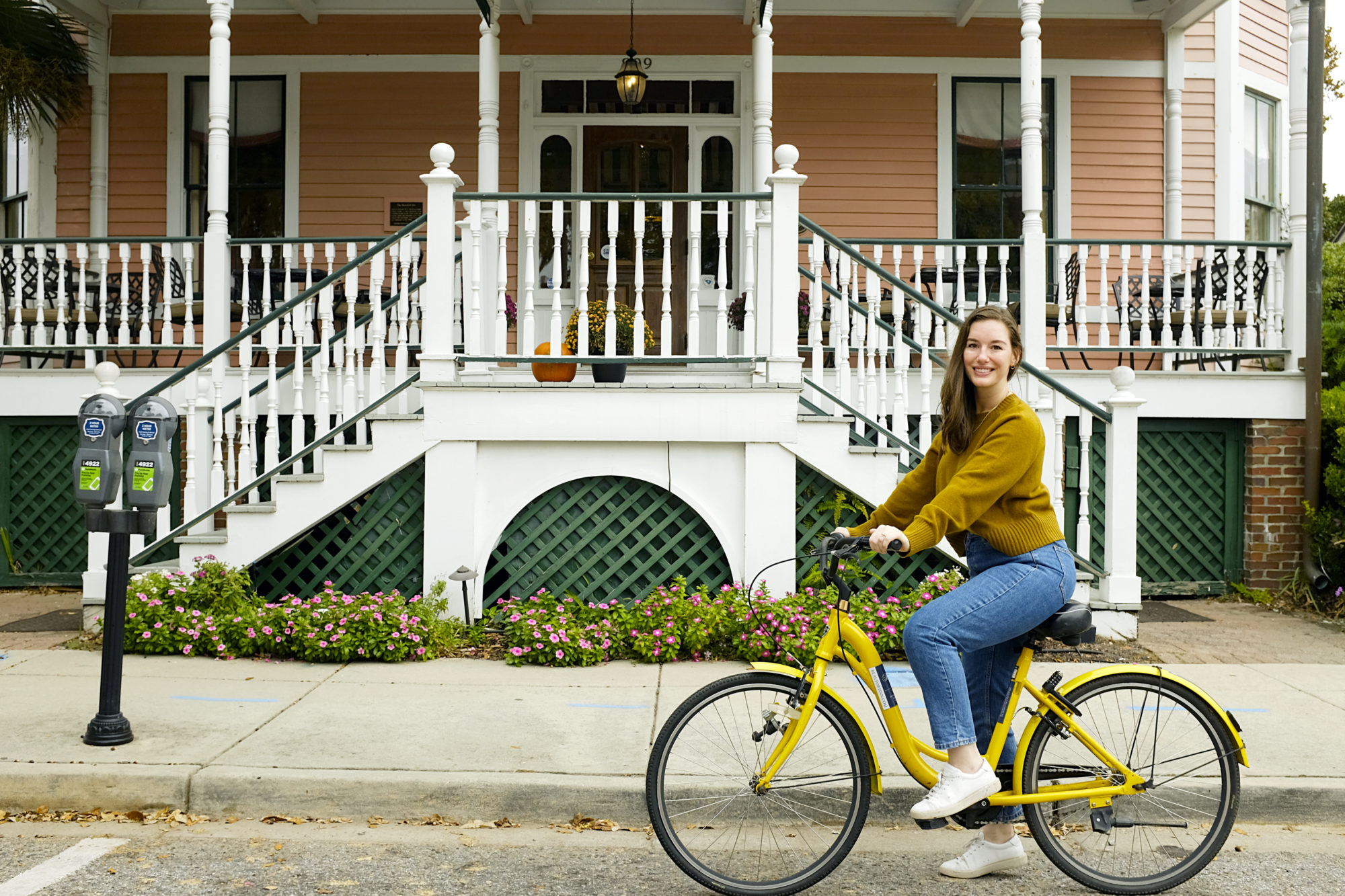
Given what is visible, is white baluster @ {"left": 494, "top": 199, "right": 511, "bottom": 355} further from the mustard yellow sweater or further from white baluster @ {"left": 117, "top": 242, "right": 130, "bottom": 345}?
the mustard yellow sweater

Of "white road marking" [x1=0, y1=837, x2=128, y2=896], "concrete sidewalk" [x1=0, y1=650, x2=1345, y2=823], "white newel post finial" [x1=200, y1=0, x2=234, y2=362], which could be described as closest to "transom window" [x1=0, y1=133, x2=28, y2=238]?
"white newel post finial" [x1=200, y1=0, x2=234, y2=362]

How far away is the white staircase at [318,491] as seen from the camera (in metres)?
6.70

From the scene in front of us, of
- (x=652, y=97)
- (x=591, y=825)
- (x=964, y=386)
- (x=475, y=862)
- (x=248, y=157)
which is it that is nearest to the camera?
(x=964, y=386)

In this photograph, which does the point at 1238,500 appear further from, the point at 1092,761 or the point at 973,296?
the point at 1092,761

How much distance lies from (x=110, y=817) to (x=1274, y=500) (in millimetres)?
8039

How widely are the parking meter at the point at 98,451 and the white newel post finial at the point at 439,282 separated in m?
2.22

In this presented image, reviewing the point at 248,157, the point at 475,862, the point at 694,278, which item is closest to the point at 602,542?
the point at 694,278

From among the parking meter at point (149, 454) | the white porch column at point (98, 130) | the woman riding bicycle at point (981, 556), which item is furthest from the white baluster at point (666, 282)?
the white porch column at point (98, 130)

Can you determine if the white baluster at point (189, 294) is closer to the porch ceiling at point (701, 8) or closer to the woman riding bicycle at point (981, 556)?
the porch ceiling at point (701, 8)

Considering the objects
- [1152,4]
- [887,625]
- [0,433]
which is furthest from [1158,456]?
[0,433]

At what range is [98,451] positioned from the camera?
4.73 meters

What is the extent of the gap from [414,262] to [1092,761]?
5943 mm

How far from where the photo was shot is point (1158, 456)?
29.3ft

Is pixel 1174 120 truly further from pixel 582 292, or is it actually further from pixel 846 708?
pixel 846 708
